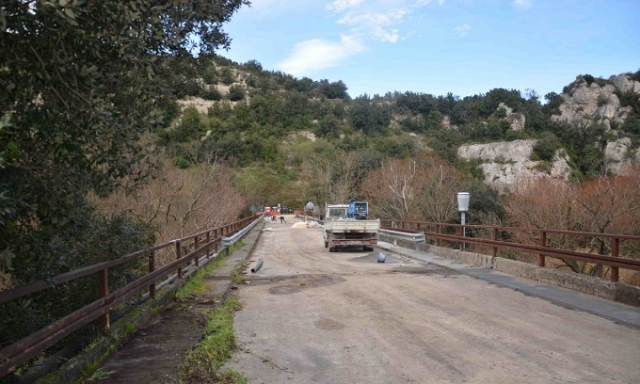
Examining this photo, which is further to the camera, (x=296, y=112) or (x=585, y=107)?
(x=296, y=112)

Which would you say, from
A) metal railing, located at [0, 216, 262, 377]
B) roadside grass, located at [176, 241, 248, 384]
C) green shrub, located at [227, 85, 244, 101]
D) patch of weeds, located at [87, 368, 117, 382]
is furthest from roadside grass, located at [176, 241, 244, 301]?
green shrub, located at [227, 85, 244, 101]

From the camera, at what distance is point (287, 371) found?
5797 millimetres

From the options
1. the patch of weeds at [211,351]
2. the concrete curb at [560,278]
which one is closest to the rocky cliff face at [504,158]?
the concrete curb at [560,278]

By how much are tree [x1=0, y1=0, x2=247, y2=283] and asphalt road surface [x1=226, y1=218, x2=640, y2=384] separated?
2.68m

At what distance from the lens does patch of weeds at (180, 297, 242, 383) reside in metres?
5.47

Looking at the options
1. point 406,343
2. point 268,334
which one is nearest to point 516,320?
point 406,343

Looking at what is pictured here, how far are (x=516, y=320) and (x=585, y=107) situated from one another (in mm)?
90308

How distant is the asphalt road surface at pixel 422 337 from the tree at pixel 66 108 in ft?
8.79

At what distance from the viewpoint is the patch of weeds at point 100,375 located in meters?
5.08

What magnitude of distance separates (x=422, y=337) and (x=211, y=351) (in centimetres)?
297

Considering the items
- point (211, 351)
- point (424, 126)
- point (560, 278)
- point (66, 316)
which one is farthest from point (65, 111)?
point (424, 126)

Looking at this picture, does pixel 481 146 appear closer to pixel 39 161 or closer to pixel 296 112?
pixel 296 112

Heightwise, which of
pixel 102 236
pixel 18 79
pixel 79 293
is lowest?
pixel 79 293

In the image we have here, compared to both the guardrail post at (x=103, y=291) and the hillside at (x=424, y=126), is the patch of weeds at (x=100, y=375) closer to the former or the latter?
the guardrail post at (x=103, y=291)
